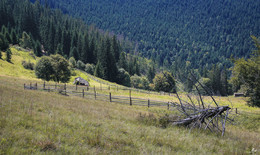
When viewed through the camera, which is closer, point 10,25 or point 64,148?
point 64,148

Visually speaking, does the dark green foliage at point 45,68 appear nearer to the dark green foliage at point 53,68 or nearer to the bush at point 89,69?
the dark green foliage at point 53,68

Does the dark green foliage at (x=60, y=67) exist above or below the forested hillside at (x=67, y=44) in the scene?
below

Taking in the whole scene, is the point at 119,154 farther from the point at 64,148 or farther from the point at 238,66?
the point at 238,66

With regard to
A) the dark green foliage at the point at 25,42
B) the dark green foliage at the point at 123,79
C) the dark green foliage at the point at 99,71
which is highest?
the dark green foliage at the point at 25,42

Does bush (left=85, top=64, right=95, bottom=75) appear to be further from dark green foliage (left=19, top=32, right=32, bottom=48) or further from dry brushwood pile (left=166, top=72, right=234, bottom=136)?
dry brushwood pile (left=166, top=72, right=234, bottom=136)

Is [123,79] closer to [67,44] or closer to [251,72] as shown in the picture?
[67,44]

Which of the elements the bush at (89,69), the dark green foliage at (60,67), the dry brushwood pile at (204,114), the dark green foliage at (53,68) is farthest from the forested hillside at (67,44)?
the dry brushwood pile at (204,114)

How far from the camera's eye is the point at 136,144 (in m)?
4.86

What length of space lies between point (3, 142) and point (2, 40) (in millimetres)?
91130

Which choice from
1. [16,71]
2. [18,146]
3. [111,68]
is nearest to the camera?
[18,146]

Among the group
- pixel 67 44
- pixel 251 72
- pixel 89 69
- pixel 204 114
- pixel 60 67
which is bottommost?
pixel 204 114

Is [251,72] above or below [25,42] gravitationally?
below

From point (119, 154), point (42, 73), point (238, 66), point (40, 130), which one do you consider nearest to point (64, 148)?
point (119, 154)

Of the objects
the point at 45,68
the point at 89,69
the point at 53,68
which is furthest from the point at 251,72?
the point at 89,69
